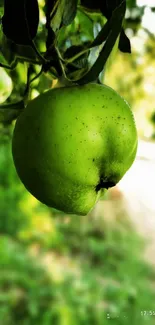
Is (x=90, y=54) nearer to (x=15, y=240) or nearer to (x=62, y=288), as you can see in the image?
(x=62, y=288)

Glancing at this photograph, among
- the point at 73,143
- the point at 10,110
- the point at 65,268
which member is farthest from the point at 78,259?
the point at 73,143

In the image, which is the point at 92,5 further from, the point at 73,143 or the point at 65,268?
the point at 65,268

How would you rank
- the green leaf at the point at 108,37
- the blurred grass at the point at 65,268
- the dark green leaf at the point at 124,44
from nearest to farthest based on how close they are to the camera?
1. the green leaf at the point at 108,37
2. the dark green leaf at the point at 124,44
3. the blurred grass at the point at 65,268

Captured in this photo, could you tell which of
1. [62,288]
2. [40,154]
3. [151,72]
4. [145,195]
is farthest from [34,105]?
[145,195]

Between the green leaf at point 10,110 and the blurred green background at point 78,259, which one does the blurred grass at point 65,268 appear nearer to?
the blurred green background at point 78,259

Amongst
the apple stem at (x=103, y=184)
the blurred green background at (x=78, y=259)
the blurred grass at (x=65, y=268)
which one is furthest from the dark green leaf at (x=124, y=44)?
the blurred grass at (x=65, y=268)
